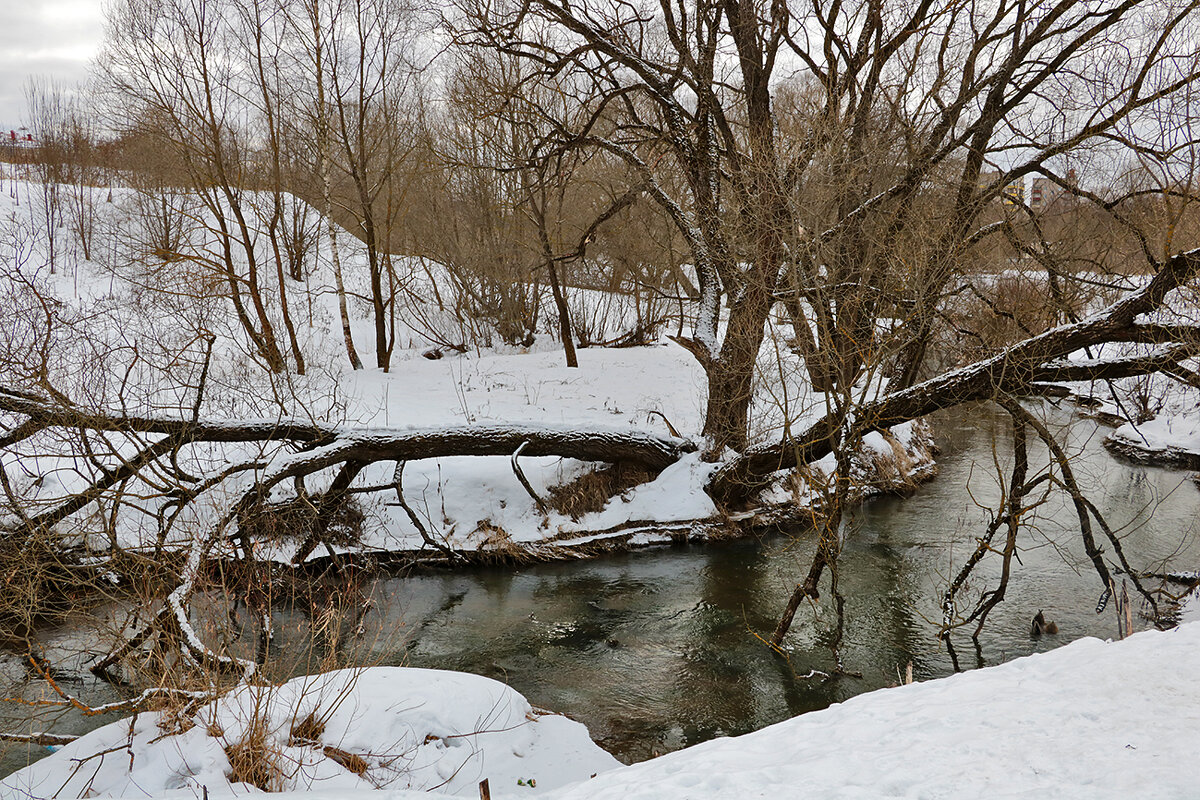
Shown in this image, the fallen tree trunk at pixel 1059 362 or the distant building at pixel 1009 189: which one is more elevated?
the distant building at pixel 1009 189

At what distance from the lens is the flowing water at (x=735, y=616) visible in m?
7.83

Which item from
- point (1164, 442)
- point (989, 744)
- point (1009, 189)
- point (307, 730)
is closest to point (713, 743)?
point (989, 744)

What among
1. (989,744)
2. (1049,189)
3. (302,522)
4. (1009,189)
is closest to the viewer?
(989,744)

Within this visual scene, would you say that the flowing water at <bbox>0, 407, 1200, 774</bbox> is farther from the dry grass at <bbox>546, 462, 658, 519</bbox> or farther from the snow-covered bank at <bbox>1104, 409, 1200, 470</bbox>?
the snow-covered bank at <bbox>1104, 409, 1200, 470</bbox>

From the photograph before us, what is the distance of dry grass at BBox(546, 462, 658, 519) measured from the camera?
1301 centimetres

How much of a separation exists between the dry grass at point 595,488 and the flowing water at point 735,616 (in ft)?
3.97

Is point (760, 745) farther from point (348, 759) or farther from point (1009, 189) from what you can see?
point (1009, 189)

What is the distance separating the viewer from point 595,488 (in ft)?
43.5

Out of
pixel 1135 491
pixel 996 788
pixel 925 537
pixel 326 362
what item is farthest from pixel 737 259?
pixel 326 362

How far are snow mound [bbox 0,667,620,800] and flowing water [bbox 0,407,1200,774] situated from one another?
3.62ft

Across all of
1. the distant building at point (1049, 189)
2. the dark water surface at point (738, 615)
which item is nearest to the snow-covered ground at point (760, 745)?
the dark water surface at point (738, 615)

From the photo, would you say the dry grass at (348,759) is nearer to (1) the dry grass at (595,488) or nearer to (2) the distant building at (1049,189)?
(1) the dry grass at (595,488)

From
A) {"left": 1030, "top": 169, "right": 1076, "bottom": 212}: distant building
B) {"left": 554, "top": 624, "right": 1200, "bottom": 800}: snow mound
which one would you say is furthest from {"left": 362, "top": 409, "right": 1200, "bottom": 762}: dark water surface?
{"left": 1030, "top": 169, "right": 1076, "bottom": 212}: distant building

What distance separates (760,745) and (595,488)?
8.37 metres
